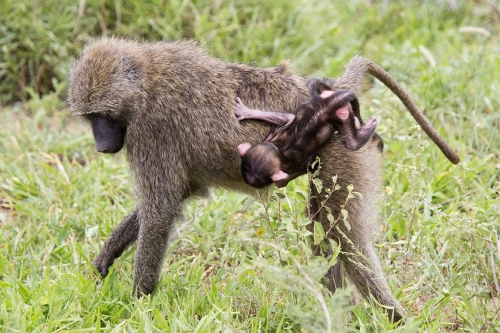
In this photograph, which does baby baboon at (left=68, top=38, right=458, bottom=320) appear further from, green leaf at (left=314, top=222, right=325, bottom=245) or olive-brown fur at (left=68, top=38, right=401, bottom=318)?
green leaf at (left=314, top=222, right=325, bottom=245)

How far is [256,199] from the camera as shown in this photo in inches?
170

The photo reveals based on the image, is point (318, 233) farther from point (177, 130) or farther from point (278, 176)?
point (177, 130)

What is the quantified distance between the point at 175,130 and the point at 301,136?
0.71 metres

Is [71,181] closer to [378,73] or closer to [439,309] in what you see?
[378,73]

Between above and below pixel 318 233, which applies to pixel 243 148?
above

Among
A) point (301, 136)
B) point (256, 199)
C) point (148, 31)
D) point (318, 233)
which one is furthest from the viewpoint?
point (148, 31)

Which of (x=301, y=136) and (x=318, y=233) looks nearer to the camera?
(x=318, y=233)

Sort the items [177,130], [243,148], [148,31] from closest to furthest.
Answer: [243,148]
[177,130]
[148,31]

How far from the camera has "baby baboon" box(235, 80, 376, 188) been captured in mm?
3822

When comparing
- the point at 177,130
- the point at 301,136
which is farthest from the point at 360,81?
the point at 177,130

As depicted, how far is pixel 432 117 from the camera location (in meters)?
5.97

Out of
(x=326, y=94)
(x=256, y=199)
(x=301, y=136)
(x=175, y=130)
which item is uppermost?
(x=326, y=94)

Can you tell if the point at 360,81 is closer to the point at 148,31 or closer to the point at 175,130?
the point at 175,130

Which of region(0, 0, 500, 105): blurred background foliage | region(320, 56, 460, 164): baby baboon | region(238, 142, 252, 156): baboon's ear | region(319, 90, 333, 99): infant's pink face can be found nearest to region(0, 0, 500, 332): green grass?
region(0, 0, 500, 105): blurred background foliage
